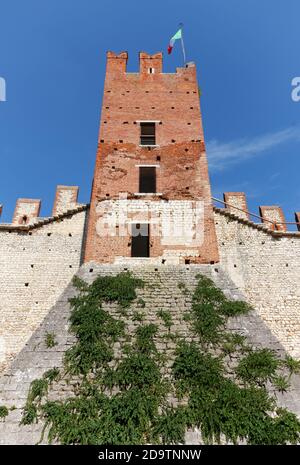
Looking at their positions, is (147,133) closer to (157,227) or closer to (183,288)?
(157,227)

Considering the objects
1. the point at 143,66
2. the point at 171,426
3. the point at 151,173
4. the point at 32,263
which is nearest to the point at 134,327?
the point at 171,426

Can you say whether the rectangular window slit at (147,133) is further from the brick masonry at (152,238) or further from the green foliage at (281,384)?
the green foliage at (281,384)

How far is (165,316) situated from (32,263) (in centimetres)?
638

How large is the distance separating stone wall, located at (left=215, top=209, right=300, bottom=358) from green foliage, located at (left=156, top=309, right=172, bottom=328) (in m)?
4.60

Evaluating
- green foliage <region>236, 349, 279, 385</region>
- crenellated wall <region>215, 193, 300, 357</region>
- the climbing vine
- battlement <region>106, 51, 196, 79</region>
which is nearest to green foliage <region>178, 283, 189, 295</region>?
the climbing vine

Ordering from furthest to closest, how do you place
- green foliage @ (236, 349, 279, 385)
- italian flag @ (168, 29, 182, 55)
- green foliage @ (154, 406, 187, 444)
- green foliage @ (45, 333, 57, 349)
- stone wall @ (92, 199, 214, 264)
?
italian flag @ (168, 29, 182, 55) → stone wall @ (92, 199, 214, 264) → green foliage @ (45, 333, 57, 349) → green foliage @ (236, 349, 279, 385) → green foliage @ (154, 406, 187, 444)

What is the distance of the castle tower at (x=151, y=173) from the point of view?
32.5 feet

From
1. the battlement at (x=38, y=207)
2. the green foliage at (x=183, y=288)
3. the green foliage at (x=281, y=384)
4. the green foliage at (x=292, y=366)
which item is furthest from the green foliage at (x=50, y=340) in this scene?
the battlement at (x=38, y=207)

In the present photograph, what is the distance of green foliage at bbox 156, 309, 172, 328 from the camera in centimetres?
738

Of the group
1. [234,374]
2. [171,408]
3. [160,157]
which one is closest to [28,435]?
[171,408]

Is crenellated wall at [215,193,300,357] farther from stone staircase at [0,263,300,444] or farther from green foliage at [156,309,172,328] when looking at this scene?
green foliage at [156,309,172,328]

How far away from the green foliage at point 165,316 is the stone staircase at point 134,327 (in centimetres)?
8
